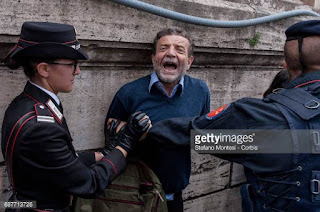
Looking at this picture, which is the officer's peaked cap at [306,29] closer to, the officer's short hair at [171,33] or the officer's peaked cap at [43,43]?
the officer's short hair at [171,33]

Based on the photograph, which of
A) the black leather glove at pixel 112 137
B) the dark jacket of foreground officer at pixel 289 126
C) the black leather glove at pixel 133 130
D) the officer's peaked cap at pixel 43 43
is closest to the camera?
the officer's peaked cap at pixel 43 43

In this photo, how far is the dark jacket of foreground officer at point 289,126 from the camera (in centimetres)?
203

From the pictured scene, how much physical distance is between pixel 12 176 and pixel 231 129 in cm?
130

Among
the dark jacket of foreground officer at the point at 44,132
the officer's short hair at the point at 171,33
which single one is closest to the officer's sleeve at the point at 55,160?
the dark jacket of foreground officer at the point at 44,132

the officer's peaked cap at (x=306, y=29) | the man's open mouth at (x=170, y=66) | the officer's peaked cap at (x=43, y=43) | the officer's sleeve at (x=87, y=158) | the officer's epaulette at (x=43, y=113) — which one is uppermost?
the officer's peaked cap at (x=306, y=29)

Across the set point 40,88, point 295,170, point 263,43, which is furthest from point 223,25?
point 40,88

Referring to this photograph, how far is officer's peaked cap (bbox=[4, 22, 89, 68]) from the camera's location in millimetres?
1912

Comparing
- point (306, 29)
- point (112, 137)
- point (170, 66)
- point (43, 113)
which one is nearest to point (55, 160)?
point (43, 113)

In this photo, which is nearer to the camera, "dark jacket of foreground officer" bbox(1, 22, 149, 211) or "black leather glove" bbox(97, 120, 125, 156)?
"dark jacket of foreground officer" bbox(1, 22, 149, 211)

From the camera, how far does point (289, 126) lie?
2020 mm

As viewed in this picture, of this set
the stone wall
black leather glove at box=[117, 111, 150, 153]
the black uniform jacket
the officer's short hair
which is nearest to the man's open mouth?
the officer's short hair

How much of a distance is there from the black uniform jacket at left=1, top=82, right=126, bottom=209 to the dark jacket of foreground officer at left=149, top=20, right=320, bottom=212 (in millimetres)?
653

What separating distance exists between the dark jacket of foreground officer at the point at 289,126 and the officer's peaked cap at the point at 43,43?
853 millimetres

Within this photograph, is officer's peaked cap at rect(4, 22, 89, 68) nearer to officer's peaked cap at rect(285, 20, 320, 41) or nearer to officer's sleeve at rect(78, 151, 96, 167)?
officer's sleeve at rect(78, 151, 96, 167)
